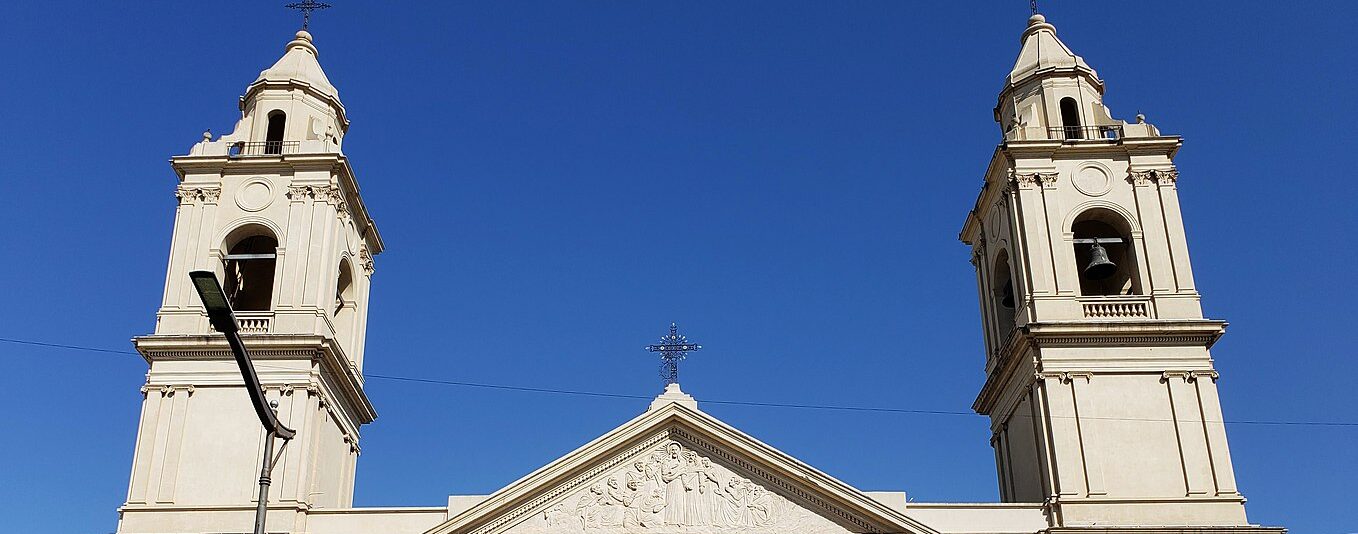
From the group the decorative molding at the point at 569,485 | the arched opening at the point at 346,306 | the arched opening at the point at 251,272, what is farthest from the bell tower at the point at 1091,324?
the arched opening at the point at 251,272

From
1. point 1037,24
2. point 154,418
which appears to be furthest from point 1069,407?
point 154,418

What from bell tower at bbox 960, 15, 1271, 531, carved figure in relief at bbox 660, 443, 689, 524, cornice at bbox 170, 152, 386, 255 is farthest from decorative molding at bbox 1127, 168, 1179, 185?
cornice at bbox 170, 152, 386, 255

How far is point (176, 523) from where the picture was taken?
1142 inches

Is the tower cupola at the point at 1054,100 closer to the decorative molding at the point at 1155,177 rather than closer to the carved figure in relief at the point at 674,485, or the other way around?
the decorative molding at the point at 1155,177

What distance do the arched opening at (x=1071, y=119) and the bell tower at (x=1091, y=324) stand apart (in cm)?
4

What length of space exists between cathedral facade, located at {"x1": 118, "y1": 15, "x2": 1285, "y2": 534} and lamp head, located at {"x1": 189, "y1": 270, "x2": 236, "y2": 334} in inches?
614

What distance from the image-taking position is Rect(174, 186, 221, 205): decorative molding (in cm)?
3319

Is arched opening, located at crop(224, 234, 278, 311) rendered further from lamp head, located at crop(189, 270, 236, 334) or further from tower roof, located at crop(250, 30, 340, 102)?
lamp head, located at crop(189, 270, 236, 334)

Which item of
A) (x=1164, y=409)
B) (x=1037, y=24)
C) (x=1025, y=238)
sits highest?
(x=1037, y=24)

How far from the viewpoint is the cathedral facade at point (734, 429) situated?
29.2 metres

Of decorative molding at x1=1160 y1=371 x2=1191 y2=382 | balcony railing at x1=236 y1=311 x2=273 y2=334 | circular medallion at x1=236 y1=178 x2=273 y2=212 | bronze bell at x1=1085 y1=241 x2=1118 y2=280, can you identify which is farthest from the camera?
circular medallion at x1=236 y1=178 x2=273 y2=212

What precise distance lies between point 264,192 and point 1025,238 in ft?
63.1

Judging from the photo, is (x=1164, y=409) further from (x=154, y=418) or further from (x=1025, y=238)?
(x=154, y=418)

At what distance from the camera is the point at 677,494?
1166 inches
